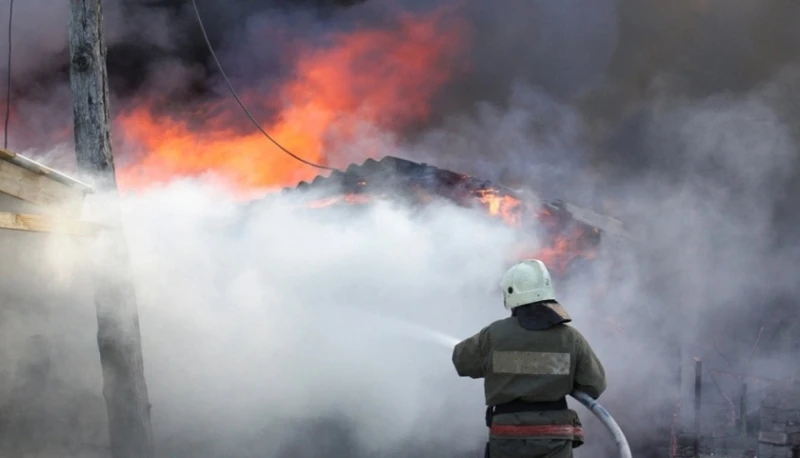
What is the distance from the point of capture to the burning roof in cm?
1048

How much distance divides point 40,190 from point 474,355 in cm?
435

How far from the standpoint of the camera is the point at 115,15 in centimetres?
1229

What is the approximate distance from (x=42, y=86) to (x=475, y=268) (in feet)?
26.0

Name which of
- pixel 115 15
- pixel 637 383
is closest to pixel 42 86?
pixel 115 15

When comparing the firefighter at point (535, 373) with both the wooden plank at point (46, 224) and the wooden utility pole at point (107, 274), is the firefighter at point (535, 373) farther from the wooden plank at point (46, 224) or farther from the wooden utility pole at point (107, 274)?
the wooden plank at point (46, 224)

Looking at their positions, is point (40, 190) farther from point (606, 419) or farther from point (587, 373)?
point (606, 419)

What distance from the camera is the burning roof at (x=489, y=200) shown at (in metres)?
10.5

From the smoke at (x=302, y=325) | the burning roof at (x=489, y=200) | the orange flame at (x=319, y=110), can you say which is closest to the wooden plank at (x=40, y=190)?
the smoke at (x=302, y=325)

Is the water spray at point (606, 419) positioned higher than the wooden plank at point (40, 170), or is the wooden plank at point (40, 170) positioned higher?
the wooden plank at point (40, 170)

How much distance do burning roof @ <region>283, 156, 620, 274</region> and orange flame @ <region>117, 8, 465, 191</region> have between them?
234 cm

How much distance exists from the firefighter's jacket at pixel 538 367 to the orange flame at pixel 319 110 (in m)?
9.09

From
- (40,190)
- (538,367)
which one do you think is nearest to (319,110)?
(40,190)

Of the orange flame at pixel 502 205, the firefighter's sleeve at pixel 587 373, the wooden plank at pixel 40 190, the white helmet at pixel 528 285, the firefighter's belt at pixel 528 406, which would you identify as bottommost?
the firefighter's belt at pixel 528 406

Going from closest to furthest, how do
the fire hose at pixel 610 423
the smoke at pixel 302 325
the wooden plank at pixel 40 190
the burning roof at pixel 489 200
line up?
the fire hose at pixel 610 423 < the wooden plank at pixel 40 190 < the smoke at pixel 302 325 < the burning roof at pixel 489 200
